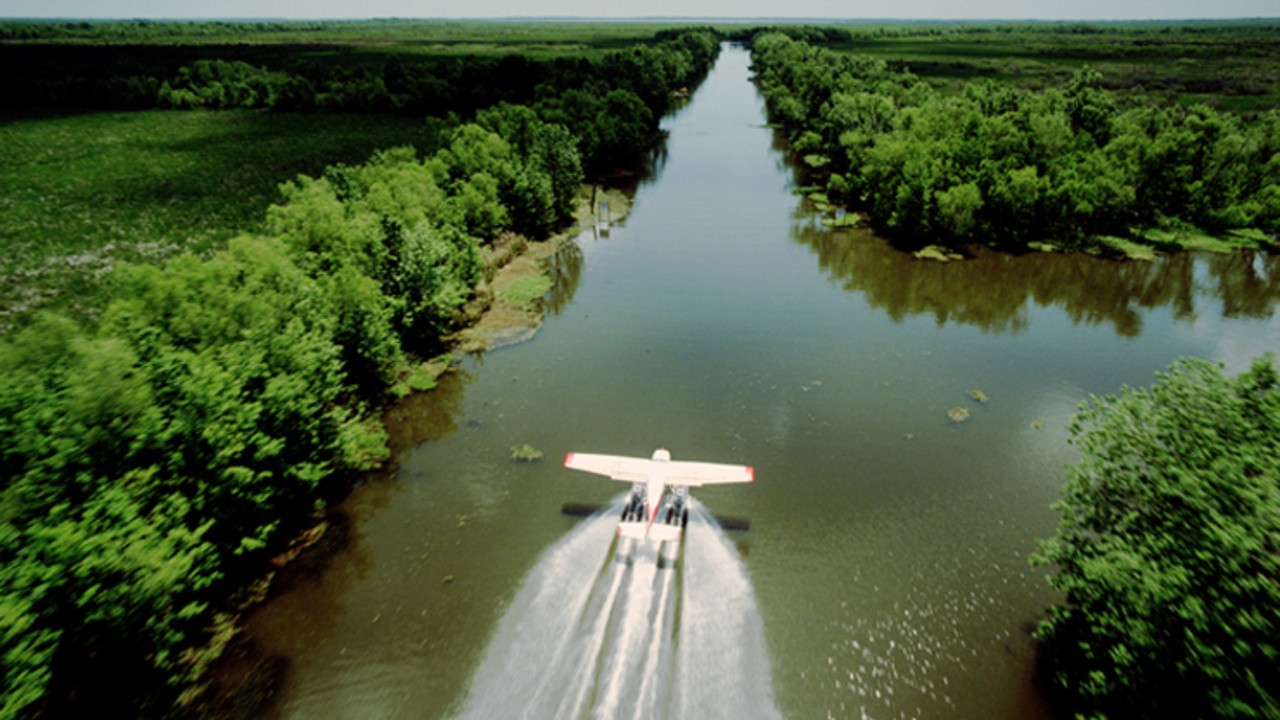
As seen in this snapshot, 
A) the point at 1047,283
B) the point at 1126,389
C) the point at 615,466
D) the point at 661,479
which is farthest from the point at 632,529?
the point at 1047,283

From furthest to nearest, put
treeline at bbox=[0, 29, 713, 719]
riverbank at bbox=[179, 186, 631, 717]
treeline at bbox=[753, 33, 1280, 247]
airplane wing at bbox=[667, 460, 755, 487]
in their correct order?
1. treeline at bbox=[753, 33, 1280, 247]
2. airplane wing at bbox=[667, 460, 755, 487]
3. riverbank at bbox=[179, 186, 631, 717]
4. treeline at bbox=[0, 29, 713, 719]

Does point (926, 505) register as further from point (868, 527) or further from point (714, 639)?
point (714, 639)

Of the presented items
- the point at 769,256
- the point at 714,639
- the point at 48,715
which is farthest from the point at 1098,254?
the point at 48,715

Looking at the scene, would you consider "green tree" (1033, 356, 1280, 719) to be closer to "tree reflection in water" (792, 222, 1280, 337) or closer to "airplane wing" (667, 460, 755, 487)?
"airplane wing" (667, 460, 755, 487)

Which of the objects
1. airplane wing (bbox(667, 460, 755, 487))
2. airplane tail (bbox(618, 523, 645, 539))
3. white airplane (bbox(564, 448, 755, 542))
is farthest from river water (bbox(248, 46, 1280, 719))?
airplane wing (bbox(667, 460, 755, 487))

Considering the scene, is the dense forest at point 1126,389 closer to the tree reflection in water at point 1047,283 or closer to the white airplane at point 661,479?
the tree reflection in water at point 1047,283

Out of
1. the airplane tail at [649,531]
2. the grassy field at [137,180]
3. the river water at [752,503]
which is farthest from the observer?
the grassy field at [137,180]

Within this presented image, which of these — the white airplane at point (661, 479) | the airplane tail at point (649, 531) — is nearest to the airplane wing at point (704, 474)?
the white airplane at point (661, 479)
